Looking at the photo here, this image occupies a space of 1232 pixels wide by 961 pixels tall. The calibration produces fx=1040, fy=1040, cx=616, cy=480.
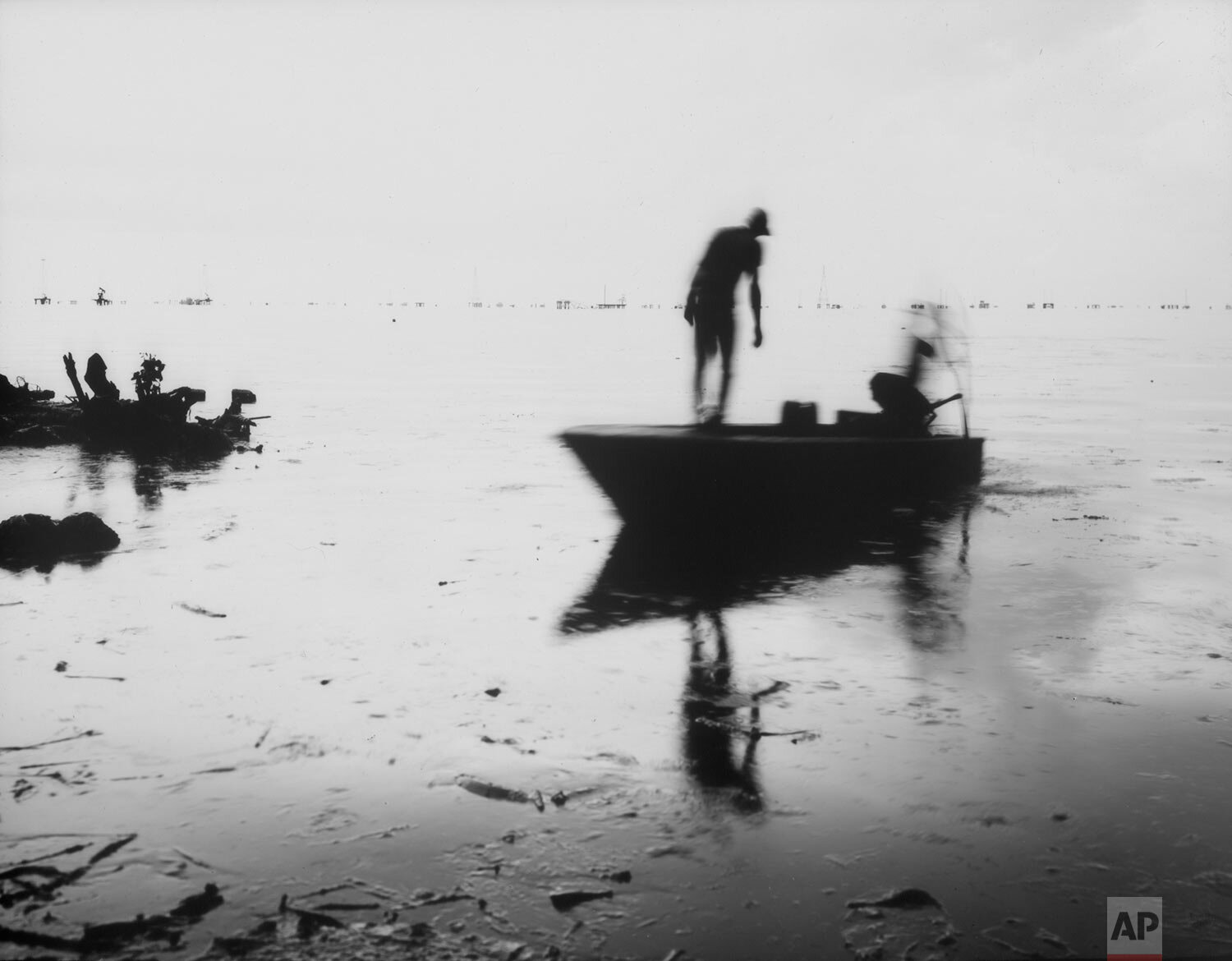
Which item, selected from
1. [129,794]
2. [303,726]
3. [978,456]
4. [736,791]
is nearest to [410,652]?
[303,726]

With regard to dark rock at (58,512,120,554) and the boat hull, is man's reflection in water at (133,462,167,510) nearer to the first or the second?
dark rock at (58,512,120,554)

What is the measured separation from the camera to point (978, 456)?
1205 cm

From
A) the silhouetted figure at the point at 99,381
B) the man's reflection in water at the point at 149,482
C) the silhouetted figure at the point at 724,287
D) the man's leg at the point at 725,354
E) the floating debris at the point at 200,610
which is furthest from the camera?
the silhouetted figure at the point at 99,381

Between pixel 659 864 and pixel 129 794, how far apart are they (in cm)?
212

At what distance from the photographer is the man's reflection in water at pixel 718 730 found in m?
4.11

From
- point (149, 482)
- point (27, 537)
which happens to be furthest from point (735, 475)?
point (149, 482)

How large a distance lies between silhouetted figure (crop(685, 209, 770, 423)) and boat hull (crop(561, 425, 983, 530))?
862 millimetres

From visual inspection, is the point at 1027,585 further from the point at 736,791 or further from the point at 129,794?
the point at 129,794

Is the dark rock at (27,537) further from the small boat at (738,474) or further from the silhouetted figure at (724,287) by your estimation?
the silhouetted figure at (724,287)

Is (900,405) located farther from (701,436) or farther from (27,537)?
(27,537)

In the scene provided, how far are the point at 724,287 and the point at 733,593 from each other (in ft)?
12.9

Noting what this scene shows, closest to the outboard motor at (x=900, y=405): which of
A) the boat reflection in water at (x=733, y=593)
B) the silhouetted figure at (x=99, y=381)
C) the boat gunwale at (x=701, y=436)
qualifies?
the boat gunwale at (x=701, y=436)

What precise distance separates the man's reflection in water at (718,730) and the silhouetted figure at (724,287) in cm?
457

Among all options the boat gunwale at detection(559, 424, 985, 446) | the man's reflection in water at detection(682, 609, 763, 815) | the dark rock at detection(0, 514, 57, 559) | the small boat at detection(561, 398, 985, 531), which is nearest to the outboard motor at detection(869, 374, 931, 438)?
the boat gunwale at detection(559, 424, 985, 446)
